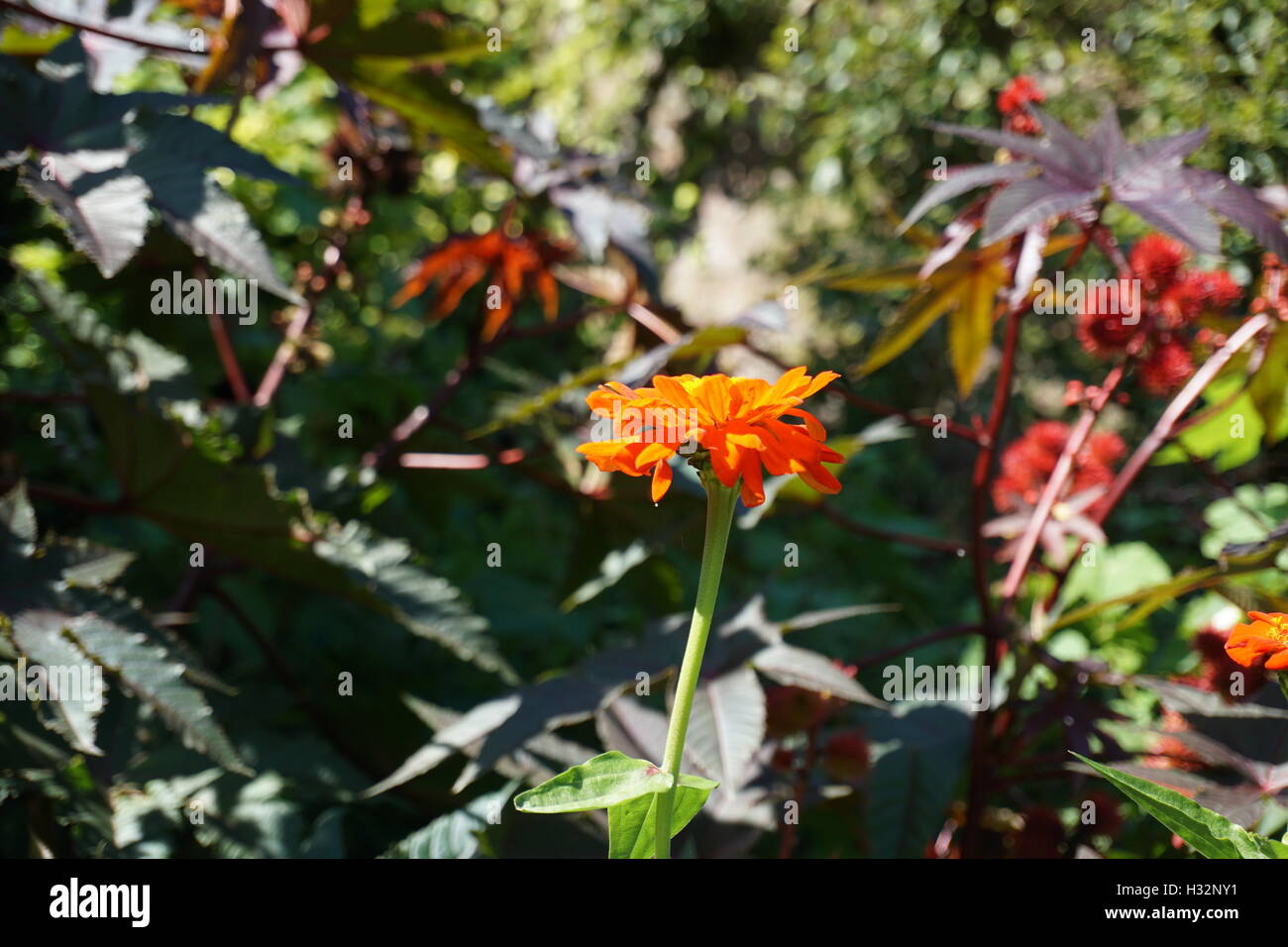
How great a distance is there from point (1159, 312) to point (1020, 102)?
281 millimetres

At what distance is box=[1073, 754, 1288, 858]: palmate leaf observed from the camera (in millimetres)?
557

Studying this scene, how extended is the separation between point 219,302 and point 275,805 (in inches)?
27.1

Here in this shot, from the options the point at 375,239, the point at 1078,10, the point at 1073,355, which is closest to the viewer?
the point at 375,239

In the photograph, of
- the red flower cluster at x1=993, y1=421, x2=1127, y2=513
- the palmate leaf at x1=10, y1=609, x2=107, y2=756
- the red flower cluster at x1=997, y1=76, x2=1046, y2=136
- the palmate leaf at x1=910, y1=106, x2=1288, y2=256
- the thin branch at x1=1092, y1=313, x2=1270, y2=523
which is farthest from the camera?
the red flower cluster at x1=993, y1=421, x2=1127, y2=513

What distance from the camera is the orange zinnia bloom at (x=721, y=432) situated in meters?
0.52

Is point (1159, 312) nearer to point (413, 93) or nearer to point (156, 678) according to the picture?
point (413, 93)

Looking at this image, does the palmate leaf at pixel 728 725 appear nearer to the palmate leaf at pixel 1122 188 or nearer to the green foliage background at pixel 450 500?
the green foliage background at pixel 450 500

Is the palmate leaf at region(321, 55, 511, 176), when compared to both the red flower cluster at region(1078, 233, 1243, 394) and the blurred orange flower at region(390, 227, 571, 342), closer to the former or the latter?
the blurred orange flower at region(390, 227, 571, 342)

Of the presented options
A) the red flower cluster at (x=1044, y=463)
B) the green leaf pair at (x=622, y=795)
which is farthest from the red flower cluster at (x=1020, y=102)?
the green leaf pair at (x=622, y=795)

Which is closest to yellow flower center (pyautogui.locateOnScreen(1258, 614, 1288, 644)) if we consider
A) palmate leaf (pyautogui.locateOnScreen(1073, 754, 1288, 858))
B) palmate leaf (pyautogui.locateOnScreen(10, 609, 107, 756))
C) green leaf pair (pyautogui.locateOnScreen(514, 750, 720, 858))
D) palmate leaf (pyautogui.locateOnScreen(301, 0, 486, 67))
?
palmate leaf (pyautogui.locateOnScreen(1073, 754, 1288, 858))

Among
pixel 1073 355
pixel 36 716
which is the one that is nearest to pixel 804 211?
pixel 1073 355

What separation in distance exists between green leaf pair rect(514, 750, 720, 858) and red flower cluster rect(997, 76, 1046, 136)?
89cm

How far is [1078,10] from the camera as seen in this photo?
3.04 metres
